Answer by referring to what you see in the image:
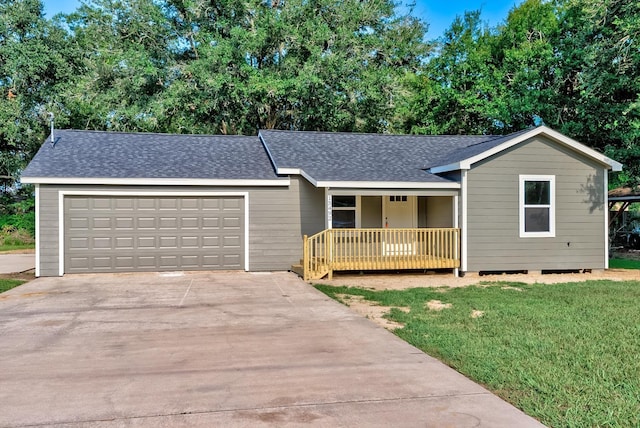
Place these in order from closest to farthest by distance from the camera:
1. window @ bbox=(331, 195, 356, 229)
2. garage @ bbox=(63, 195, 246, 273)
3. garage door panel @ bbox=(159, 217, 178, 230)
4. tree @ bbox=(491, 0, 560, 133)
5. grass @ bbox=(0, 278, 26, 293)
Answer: grass @ bbox=(0, 278, 26, 293), garage @ bbox=(63, 195, 246, 273), garage door panel @ bbox=(159, 217, 178, 230), window @ bbox=(331, 195, 356, 229), tree @ bbox=(491, 0, 560, 133)

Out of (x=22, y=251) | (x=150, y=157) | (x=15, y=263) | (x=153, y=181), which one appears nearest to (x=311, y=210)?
(x=153, y=181)

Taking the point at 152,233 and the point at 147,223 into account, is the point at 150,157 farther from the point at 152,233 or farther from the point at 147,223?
the point at 152,233

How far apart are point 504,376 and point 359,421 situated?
1548 mm

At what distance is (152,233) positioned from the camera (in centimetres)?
1184

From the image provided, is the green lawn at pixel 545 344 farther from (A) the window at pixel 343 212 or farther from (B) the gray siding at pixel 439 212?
(A) the window at pixel 343 212

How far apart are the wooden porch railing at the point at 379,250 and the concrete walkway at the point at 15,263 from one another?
7565mm

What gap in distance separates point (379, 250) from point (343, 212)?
1.62m

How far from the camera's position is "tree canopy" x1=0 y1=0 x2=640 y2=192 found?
20156 millimetres

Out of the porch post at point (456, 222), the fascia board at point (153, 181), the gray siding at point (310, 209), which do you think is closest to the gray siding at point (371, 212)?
the gray siding at point (310, 209)

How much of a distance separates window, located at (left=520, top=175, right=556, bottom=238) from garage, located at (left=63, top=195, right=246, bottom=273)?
6.76 metres

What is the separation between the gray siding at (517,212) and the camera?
1167 centimetres

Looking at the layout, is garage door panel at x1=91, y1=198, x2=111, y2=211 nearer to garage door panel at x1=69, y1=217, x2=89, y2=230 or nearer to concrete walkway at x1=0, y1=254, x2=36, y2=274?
garage door panel at x1=69, y1=217, x2=89, y2=230

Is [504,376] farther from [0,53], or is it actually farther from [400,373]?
[0,53]

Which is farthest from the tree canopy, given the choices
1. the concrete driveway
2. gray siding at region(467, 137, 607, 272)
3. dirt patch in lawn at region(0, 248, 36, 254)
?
the concrete driveway
